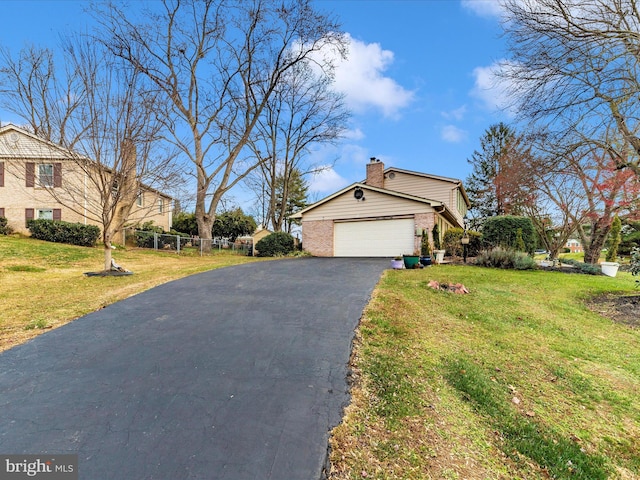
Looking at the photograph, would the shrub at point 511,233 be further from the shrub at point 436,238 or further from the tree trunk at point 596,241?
the tree trunk at point 596,241

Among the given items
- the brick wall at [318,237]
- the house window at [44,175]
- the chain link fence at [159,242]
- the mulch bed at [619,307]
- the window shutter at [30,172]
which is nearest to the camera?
the mulch bed at [619,307]

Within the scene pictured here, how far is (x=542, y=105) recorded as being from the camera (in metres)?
8.04

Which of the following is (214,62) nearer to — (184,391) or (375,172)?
(375,172)

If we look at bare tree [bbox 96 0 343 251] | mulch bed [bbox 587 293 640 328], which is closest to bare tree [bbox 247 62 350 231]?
bare tree [bbox 96 0 343 251]

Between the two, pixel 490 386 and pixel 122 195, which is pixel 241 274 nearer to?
pixel 122 195

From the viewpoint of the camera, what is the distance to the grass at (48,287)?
5023mm

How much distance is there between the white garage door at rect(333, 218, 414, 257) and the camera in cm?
1520

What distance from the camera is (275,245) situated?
1827 centimetres

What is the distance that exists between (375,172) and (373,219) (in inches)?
176

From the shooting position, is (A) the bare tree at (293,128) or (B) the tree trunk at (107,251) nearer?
(B) the tree trunk at (107,251)

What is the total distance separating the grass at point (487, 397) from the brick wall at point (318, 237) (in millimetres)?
11160

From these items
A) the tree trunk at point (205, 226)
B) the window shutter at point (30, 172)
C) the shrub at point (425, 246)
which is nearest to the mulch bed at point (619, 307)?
the shrub at point (425, 246)

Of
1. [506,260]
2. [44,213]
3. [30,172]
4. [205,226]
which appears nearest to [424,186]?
[506,260]

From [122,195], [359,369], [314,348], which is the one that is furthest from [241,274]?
[359,369]
